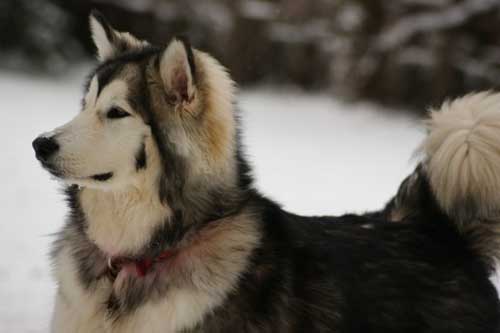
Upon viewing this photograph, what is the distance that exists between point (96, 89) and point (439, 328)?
184 centimetres

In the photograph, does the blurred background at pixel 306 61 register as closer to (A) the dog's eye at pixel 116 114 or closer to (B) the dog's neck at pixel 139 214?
(B) the dog's neck at pixel 139 214

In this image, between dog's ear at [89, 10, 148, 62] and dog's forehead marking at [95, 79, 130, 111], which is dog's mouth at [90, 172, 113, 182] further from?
dog's ear at [89, 10, 148, 62]

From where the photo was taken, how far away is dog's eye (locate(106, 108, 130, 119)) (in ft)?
9.16

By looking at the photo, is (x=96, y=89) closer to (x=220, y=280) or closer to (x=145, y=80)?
(x=145, y=80)

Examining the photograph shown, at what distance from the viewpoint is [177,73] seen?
280 centimetres

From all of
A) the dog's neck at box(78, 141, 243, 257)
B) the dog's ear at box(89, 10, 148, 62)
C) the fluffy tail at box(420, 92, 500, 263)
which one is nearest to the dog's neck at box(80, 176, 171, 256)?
the dog's neck at box(78, 141, 243, 257)

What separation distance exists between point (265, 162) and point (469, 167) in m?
7.46

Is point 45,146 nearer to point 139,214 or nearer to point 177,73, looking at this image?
point 139,214

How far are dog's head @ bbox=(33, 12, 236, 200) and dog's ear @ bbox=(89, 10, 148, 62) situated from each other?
10.7 inches

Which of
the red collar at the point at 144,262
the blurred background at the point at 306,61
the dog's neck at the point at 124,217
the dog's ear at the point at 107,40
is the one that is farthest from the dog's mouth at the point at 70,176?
the blurred background at the point at 306,61

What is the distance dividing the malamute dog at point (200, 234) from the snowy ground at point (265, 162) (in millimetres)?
536

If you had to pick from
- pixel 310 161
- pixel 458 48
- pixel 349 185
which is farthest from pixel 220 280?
pixel 458 48

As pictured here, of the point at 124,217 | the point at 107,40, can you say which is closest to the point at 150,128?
the point at 124,217

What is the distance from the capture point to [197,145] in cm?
283
